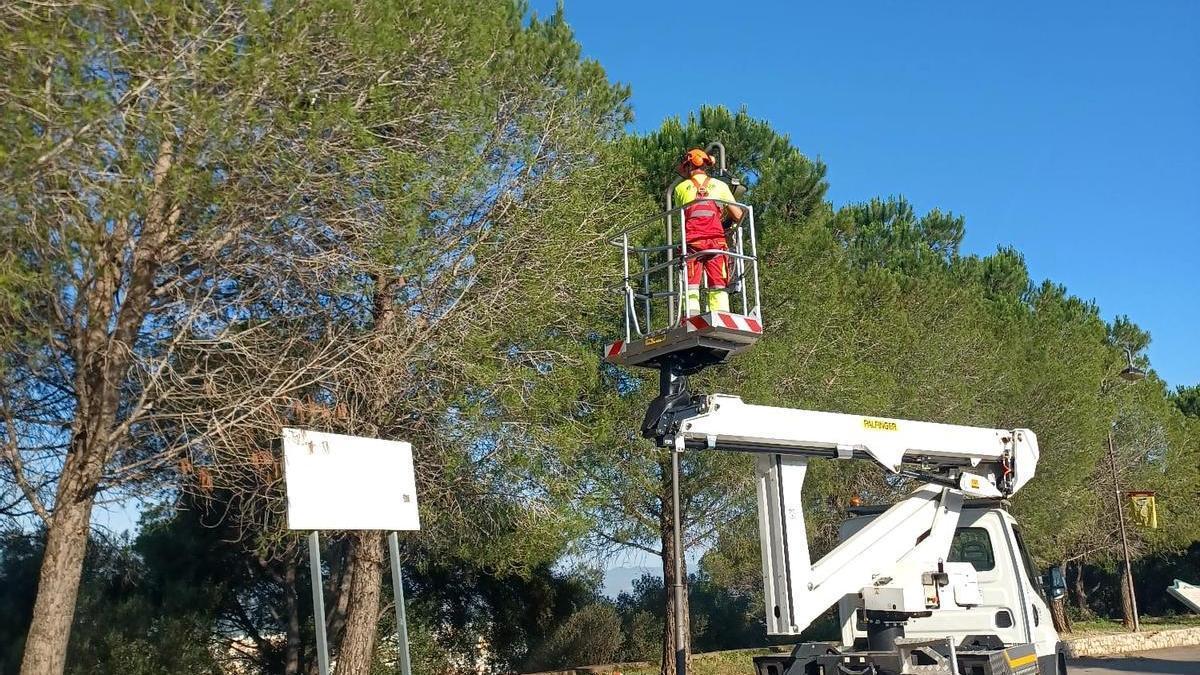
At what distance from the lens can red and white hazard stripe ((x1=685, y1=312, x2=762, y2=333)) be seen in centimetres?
713

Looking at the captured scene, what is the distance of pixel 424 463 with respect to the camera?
11523 mm

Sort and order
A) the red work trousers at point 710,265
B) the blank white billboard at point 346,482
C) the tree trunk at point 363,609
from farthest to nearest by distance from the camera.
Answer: the tree trunk at point 363,609 → the red work trousers at point 710,265 → the blank white billboard at point 346,482

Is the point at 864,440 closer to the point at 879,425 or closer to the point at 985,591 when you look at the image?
the point at 879,425

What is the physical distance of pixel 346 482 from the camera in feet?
19.8

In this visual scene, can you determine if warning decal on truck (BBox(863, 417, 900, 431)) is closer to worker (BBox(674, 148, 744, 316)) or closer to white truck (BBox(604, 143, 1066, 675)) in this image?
white truck (BBox(604, 143, 1066, 675))

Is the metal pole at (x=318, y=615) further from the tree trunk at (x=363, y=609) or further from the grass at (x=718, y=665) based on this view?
the grass at (x=718, y=665)

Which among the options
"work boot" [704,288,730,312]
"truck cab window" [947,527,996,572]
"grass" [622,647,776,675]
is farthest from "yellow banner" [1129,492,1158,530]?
"work boot" [704,288,730,312]

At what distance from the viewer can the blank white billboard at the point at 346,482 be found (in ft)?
18.5

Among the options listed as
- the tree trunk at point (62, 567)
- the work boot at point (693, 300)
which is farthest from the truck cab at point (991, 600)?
the tree trunk at point (62, 567)

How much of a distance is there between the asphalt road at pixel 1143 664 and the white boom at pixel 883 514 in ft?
34.3

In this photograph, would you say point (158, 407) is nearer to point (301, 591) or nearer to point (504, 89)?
point (504, 89)

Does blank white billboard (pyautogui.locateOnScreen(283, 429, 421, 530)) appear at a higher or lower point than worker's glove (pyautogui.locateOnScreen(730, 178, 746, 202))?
lower

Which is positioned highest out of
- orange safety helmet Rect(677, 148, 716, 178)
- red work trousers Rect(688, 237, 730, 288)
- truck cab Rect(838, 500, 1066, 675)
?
orange safety helmet Rect(677, 148, 716, 178)

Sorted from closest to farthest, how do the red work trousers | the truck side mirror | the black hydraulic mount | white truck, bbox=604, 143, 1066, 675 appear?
the black hydraulic mount < white truck, bbox=604, 143, 1066, 675 < the red work trousers < the truck side mirror
